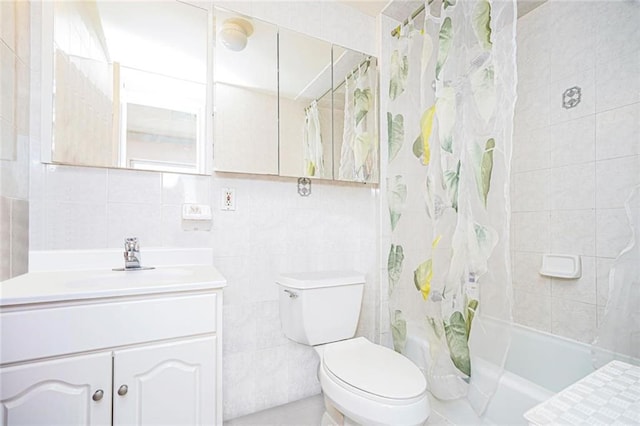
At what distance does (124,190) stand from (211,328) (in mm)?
742

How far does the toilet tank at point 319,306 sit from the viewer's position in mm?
1410

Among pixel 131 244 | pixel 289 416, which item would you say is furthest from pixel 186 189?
pixel 289 416

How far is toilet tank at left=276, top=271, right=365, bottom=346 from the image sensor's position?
4.63ft

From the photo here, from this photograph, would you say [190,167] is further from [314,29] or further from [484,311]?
[484,311]

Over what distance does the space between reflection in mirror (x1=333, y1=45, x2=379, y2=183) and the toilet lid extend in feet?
3.02

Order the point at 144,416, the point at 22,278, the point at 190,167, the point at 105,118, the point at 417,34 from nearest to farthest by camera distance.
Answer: the point at 144,416 < the point at 22,278 < the point at 105,118 < the point at 190,167 < the point at 417,34

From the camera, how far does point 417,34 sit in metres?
1.61

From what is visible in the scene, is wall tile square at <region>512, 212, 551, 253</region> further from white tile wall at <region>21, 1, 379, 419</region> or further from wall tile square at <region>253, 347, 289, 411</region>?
wall tile square at <region>253, 347, 289, 411</region>

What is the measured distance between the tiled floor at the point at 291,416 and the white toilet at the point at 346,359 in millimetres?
111

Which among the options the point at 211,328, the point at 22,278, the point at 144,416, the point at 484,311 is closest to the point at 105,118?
the point at 22,278

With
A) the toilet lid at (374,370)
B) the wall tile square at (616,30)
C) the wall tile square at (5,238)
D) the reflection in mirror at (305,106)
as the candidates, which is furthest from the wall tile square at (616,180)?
the wall tile square at (5,238)

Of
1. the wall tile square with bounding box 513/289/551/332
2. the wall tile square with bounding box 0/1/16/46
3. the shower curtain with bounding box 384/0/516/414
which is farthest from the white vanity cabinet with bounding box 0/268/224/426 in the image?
the wall tile square with bounding box 513/289/551/332

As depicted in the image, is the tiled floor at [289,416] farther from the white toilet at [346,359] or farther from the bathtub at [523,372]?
the bathtub at [523,372]

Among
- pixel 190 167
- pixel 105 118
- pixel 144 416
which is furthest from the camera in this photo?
pixel 190 167
